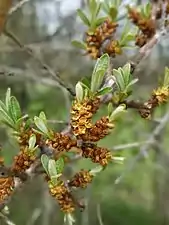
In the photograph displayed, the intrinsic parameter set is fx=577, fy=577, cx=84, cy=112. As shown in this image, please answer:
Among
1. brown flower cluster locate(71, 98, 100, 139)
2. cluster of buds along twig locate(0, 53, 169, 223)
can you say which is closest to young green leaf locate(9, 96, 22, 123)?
cluster of buds along twig locate(0, 53, 169, 223)

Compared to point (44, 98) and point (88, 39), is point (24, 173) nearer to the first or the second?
point (88, 39)

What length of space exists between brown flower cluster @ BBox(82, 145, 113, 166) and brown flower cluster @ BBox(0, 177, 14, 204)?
0.44ft

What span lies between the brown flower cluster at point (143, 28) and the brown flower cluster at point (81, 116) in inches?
14.6

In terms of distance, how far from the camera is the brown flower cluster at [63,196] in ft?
3.24

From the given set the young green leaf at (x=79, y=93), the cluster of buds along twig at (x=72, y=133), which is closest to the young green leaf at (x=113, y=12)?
the cluster of buds along twig at (x=72, y=133)

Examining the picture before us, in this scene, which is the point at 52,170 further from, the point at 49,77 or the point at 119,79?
the point at 49,77

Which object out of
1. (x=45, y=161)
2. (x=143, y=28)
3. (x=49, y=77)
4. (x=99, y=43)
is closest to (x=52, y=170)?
(x=45, y=161)

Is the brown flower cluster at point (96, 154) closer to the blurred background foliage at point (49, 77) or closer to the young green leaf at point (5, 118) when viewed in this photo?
the young green leaf at point (5, 118)

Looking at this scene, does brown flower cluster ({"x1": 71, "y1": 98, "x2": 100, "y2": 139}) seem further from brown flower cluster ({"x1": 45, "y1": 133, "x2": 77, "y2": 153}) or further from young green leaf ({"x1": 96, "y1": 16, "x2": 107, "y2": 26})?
young green leaf ({"x1": 96, "y1": 16, "x2": 107, "y2": 26})

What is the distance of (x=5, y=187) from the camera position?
0.97 meters

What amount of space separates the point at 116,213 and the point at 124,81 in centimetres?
433

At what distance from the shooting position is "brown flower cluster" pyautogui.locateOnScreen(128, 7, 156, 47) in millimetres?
1271

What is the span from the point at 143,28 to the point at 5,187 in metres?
0.52

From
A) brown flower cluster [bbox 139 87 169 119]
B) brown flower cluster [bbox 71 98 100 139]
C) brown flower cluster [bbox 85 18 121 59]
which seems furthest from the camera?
brown flower cluster [bbox 85 18 121 59]
